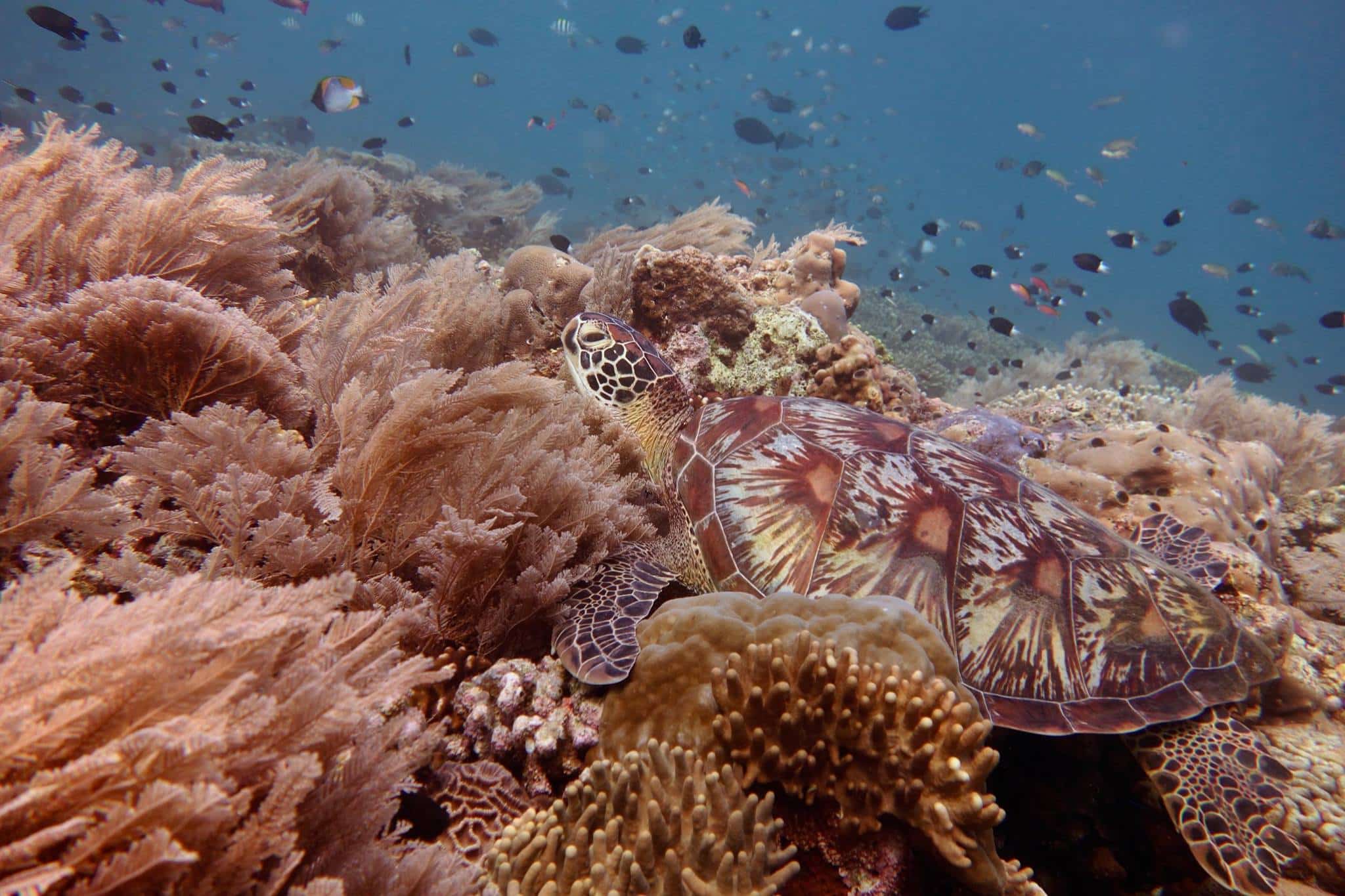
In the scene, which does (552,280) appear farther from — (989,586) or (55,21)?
(55,21)

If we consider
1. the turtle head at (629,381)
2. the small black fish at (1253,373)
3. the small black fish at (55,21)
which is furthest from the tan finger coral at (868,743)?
the small black fish at (1253,373)

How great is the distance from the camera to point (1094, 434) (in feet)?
16.7

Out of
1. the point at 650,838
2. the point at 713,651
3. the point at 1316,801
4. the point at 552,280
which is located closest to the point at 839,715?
the point at 713,651

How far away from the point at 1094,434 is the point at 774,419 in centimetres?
382

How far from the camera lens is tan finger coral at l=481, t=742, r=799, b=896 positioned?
1.43m

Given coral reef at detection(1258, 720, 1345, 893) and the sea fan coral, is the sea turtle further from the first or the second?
the sea fan coral

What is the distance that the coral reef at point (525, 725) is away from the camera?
6.13 feet

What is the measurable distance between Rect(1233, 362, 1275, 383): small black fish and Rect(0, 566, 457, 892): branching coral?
1609cm

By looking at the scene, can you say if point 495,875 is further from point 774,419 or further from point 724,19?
point 724,19

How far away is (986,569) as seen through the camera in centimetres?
257

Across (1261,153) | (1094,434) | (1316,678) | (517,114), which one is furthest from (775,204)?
(1261,153)

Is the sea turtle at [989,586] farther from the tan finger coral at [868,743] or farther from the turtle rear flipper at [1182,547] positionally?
the tan finger coral at [868,743]

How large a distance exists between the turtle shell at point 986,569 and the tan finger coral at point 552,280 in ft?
7.29

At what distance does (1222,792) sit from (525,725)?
266 centimetres
